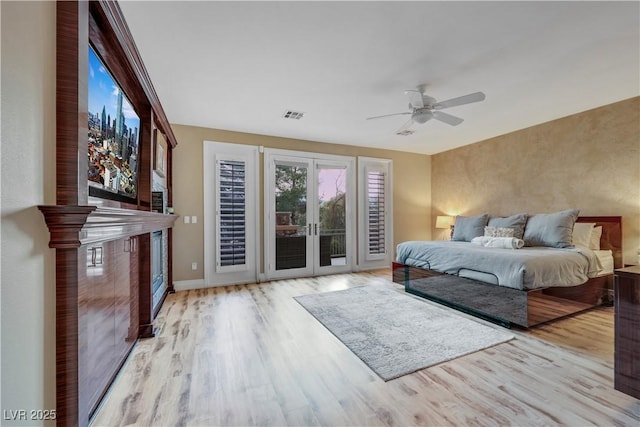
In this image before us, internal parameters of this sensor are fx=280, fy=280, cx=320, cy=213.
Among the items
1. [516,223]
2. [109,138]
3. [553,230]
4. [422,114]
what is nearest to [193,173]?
[109,138]

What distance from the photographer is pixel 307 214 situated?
517 centimetres

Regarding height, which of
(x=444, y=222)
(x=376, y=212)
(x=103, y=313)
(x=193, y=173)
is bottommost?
(x=103, y=313)

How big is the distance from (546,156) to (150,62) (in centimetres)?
538

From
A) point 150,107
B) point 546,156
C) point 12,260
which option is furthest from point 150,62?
point 546,156

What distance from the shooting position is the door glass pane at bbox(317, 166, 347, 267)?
534cm

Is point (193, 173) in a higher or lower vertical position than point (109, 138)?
higher

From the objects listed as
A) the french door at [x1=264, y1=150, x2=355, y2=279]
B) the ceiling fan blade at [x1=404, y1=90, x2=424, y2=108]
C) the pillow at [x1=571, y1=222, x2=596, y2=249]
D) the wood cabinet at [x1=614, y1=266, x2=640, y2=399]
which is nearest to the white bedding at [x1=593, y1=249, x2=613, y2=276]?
the pillow at [x1=571, y1=222, x2=596, y2=249]

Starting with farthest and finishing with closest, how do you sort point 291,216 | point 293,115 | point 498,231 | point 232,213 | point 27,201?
1. point 291,216
2. point 232,213
3. point 498,231
4. point 293,115
5. point 27,201

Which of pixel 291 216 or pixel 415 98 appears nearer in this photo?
pixel 415 98

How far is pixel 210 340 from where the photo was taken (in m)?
2.56

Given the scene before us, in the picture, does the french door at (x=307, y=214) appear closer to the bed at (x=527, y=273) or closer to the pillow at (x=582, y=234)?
the bed at (x=527, y=273)

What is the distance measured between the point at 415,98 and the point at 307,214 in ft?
9.33

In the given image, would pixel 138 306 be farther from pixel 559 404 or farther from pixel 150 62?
pixel 559 404

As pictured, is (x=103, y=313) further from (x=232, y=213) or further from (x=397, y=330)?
(x=232, y=213)
